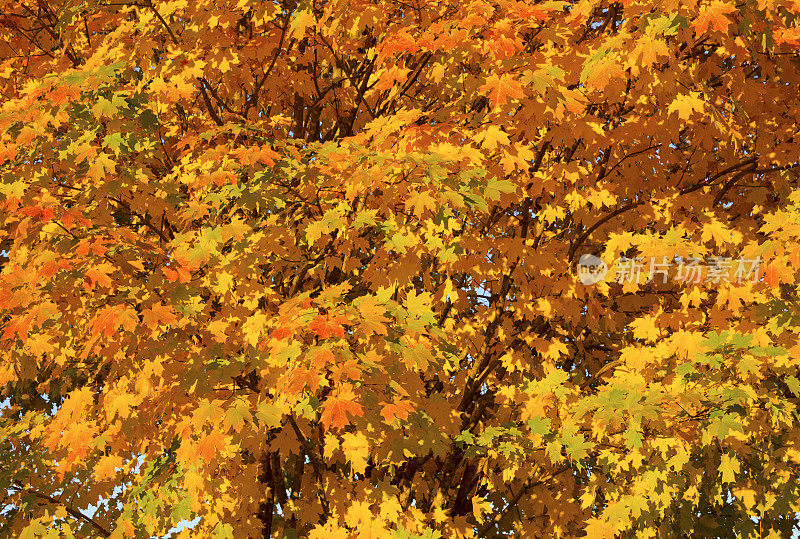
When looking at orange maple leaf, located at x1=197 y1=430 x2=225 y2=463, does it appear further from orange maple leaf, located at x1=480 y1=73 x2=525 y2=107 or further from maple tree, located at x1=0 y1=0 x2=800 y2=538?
orange maple leaf, located at x1=480 y1=73 x2=525 y2=107

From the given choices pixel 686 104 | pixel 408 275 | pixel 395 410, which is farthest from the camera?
pixel 408 275

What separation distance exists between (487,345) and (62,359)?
4.00 meters

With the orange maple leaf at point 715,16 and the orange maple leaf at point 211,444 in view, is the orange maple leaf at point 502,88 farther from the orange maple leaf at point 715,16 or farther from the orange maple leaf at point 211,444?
the orange maple leaf at point 211,444

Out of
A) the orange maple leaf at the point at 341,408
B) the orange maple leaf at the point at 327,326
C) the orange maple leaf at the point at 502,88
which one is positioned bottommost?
the orange maple leaf at the point at 341,408

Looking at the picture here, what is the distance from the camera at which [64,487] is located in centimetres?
709

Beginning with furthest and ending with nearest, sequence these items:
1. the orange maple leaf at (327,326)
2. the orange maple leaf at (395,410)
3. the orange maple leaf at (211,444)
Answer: the orange maple leaf at (211,444), the orange maple leaf at (395,410), the orange maple leaf at (327,326)

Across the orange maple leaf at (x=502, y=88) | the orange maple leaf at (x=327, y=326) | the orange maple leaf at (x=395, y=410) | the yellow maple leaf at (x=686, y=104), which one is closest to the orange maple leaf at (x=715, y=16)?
the yellow maple leaf at (x=686, y=104)

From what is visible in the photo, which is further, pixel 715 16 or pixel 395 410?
pixel 395 410

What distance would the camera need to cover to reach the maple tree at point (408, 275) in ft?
16.1

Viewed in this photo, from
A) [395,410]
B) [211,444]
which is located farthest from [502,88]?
[211,444]

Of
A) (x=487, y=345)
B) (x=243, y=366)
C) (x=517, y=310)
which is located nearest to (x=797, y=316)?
(x=517, y=310)

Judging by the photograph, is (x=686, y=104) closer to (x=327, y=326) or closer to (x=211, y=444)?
(x=327, y=326)

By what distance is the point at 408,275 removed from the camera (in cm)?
582

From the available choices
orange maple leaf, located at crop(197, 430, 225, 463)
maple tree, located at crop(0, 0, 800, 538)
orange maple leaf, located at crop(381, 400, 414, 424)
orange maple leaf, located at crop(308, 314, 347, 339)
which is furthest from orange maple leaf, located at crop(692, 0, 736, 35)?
orange maple leaf, located at crop(197, 430, 225, 463)
